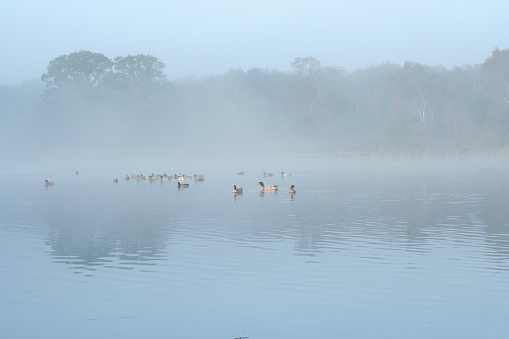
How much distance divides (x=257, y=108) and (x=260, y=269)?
10209 centimetres

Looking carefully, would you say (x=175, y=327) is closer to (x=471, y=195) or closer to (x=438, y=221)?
(x=438, y=221)

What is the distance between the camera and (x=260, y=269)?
1583cm

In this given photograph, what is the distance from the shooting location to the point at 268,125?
115m

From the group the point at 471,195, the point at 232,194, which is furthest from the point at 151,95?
the point at 471,195

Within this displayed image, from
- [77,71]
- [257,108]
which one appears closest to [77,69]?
[77,71]

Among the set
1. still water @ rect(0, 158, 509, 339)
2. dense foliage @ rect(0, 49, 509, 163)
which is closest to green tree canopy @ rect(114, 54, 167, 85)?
dense foliage @ rect(0, 49, 509, 163)

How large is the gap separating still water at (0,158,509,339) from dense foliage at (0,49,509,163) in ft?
201

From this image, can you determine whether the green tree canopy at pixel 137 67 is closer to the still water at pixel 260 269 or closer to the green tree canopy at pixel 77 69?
the green tree canopy at pixel 77 69

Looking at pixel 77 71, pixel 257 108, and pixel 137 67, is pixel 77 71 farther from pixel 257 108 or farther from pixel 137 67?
pixel 257 108

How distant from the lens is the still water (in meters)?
11.8

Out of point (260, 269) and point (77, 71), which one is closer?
point (260, 269)

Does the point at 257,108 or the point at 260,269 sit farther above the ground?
the point at 257,108

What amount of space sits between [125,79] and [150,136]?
10.5m

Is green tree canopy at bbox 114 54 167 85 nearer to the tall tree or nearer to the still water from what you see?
the tall tree
